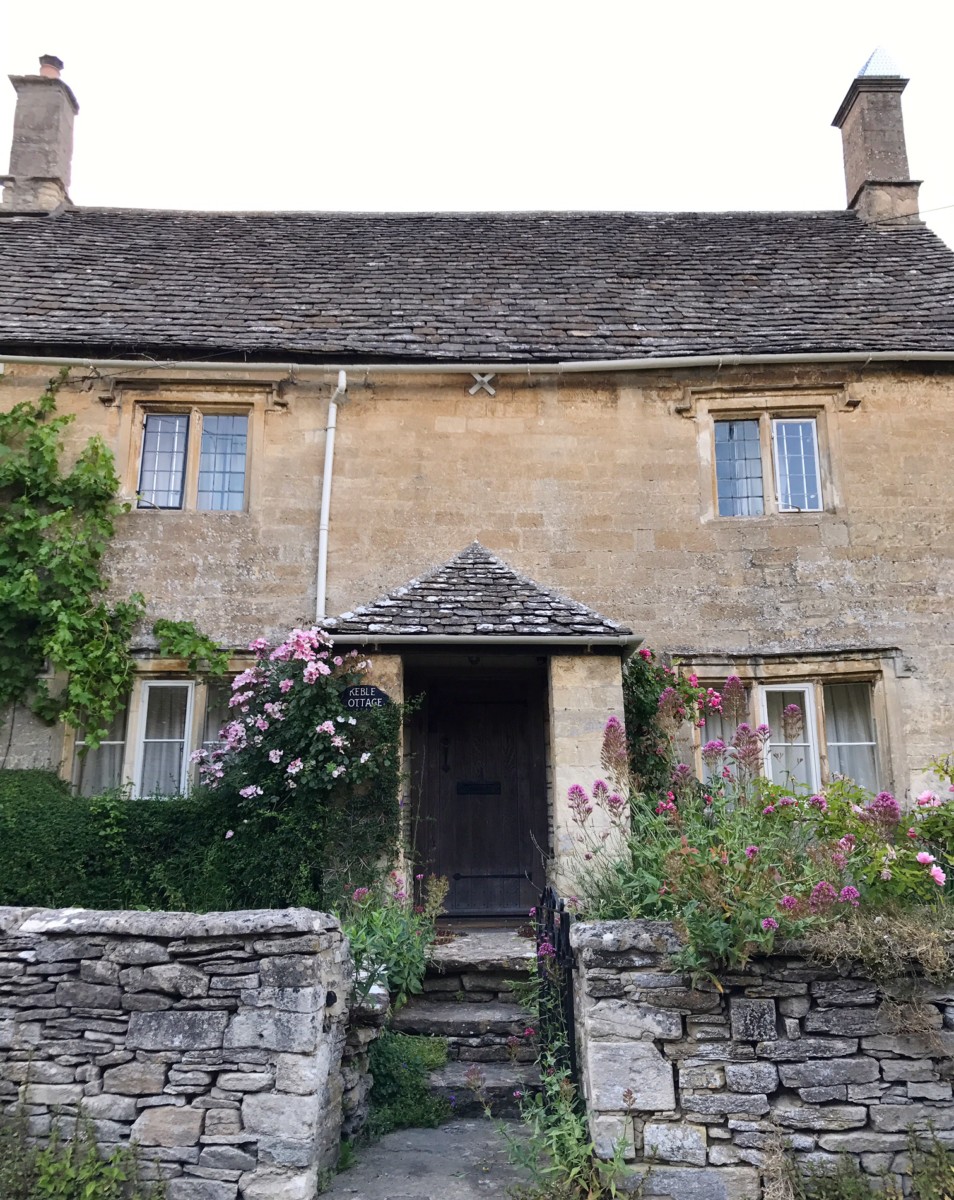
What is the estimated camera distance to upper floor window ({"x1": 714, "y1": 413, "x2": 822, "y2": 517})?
10336mm

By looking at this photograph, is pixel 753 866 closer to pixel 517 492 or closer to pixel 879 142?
pixel 517 492

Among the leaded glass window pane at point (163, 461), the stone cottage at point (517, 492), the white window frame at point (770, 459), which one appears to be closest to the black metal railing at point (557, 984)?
the stone cottage at point (517, 492)

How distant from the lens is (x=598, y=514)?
10.2m

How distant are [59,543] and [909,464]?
880cm

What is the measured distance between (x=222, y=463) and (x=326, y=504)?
138 centimetres

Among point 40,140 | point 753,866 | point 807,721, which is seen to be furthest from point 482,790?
point 40,140

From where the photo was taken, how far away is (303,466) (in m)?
10.3

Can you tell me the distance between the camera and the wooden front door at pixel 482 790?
962 centimetres

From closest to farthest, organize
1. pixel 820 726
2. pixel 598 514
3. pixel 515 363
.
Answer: pixel 820 726 < pixel 598 514 < pixel 515 363

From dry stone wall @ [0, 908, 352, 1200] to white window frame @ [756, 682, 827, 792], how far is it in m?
6.02

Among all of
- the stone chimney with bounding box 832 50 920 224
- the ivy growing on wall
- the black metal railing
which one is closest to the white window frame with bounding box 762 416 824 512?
the stone chimney with bounding box 832 50 920 224

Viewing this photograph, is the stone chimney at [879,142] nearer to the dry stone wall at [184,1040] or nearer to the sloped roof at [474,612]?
the sloped roof at [474,612]

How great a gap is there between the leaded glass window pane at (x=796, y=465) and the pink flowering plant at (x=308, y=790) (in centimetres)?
501

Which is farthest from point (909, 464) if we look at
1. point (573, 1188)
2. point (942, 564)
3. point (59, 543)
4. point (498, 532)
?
point (59, 543)
